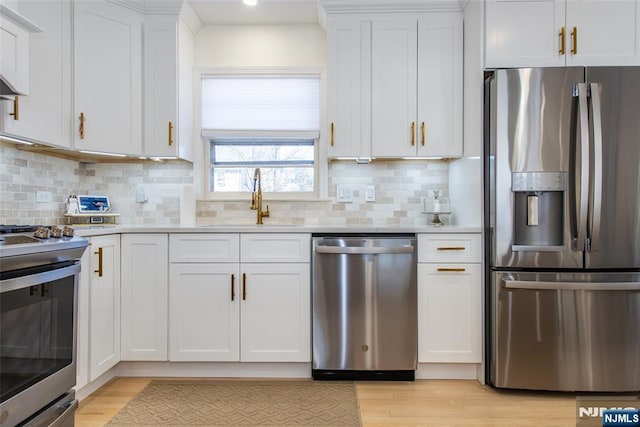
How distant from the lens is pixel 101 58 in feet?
8.38

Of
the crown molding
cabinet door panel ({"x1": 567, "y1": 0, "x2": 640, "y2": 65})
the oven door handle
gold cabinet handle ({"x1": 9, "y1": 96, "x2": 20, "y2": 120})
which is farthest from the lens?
the crown molding

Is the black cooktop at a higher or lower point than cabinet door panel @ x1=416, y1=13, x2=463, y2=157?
lower

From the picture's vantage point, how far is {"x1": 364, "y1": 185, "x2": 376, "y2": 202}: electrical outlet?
3068 millimetres

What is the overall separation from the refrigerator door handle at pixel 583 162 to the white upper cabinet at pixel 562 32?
330 millimetres

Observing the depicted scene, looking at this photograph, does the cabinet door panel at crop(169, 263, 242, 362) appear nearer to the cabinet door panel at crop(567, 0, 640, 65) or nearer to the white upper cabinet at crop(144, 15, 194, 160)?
the white upper cabinet at crop(144, 15, 194, 160)

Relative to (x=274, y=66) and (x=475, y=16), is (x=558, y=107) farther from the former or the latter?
(x=274, y=66)

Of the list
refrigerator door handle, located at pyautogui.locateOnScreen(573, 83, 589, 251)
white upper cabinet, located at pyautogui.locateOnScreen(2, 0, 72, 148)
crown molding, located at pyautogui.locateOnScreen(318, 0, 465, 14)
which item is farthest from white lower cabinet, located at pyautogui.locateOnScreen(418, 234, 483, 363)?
white upper cabinet, located at pyautogui.locateOnScreen(2, 0, 72, 148)

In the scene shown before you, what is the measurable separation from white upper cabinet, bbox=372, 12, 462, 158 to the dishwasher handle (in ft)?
2.51

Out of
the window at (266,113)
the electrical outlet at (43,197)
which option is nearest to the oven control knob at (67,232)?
the electrical outlet at (43,197)

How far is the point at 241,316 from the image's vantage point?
2.44m

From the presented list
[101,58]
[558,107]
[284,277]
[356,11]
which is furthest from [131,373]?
[558,107]

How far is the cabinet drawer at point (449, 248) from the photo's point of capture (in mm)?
2418

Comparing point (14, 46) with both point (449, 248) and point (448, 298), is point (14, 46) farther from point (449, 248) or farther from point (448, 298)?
point (448, 298)

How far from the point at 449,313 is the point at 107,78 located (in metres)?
2.73
